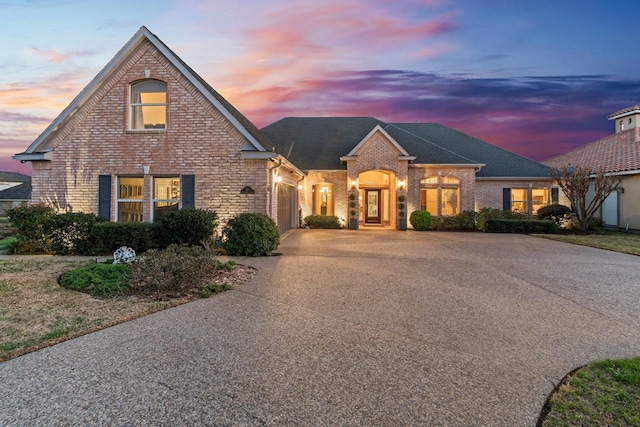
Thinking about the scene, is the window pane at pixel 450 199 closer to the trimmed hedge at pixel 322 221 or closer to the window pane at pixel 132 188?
the trimmed hedge at pixel 322 221

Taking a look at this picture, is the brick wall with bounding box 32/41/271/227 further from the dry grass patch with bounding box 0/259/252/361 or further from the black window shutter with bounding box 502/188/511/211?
the black window shutter with bounding box 502/188/511/211

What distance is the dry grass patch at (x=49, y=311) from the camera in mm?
4219

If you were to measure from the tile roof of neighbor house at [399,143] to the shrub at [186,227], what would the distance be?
1167cm

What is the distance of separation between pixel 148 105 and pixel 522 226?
19338 mm

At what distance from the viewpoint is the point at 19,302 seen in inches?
224

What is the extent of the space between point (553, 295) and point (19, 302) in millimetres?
9591

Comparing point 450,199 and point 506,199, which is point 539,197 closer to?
point 506,199

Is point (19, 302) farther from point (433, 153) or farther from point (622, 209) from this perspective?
point (622, 209)

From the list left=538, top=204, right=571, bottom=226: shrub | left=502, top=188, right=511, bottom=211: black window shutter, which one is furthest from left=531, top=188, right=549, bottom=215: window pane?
left=538, top=204, right=571, bottom=226: shrub

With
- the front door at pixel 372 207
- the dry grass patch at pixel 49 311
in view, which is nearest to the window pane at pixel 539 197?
the front door at pixel 372 207

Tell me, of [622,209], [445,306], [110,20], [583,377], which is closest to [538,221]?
[622,209]

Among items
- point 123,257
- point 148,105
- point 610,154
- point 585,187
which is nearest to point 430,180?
point 585,187

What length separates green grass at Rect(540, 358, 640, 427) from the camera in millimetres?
2654

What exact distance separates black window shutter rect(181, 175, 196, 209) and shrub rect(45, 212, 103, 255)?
2.90 m
